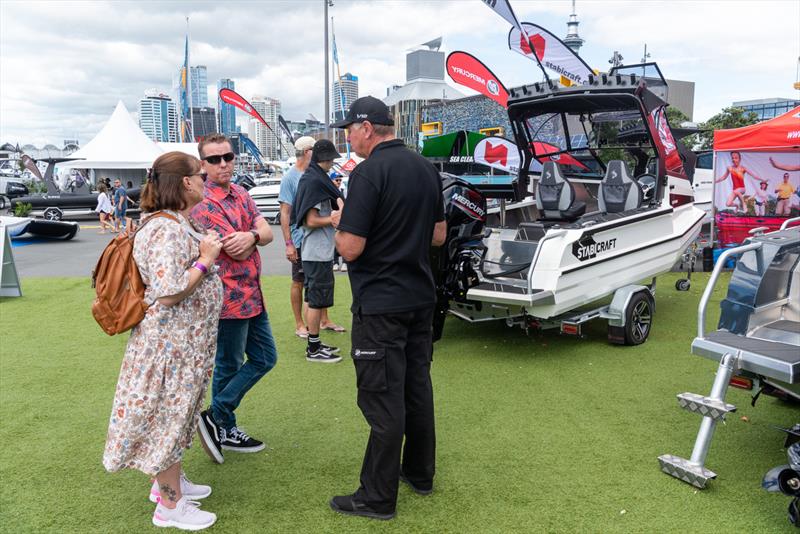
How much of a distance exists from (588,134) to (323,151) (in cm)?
404

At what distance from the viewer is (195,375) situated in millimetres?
2846

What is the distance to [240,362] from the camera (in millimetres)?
3672

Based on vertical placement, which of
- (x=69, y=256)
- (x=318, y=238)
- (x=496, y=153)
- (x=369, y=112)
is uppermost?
(x=496, y=153)

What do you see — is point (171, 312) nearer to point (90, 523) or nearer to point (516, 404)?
point (90, 523)

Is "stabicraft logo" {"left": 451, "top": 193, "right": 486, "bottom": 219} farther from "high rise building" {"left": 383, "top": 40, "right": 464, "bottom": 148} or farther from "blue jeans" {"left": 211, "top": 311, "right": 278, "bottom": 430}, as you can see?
"high rise building" {"left": 383, "top": 40, "right": 464, "bottom": 148}

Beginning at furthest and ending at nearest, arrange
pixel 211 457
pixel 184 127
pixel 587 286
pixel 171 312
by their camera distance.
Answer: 1. pixel 184 127
2. pixel 587 286
3. pixel 211 457
4. pixel 171 312

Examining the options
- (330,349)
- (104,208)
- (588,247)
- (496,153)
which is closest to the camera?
(588,247)

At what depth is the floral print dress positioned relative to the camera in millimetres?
2672

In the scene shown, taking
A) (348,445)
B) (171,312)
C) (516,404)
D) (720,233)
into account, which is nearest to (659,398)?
(516,404)

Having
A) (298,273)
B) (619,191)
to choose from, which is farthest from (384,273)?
(619,191)

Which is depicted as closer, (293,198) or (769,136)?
(293,198)

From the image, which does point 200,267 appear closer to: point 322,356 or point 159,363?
point 159,363

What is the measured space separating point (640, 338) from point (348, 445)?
3606mm

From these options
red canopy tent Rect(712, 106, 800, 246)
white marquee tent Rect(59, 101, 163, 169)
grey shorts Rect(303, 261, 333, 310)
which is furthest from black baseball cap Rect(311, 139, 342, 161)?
white marquee tent Rect(59, 101, 163, 169)
